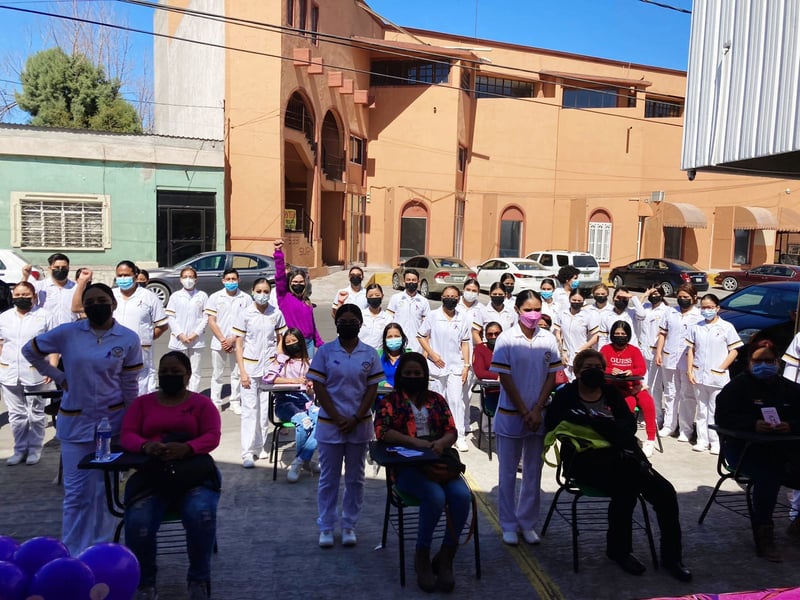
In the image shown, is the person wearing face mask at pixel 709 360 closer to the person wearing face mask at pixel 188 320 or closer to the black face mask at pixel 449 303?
the black face mask at pixel 449 303

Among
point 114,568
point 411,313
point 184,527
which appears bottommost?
point 184,527

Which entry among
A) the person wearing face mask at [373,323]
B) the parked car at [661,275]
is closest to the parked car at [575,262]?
the parked car at [661,275]

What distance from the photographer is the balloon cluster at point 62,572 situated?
3.17 metres

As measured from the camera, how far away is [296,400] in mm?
6715

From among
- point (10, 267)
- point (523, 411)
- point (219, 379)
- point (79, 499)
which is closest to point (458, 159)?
point (10, 267)

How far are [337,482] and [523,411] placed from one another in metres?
1.57

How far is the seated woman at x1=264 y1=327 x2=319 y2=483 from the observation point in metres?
6.42

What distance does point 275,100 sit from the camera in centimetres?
2269

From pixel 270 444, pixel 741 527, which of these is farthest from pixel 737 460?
pixel 270 444

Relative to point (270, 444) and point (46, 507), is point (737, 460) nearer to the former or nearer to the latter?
point (270, 444)

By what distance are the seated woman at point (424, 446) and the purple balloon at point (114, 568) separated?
187cm

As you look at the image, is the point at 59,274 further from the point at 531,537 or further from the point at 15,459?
the point at 531,537

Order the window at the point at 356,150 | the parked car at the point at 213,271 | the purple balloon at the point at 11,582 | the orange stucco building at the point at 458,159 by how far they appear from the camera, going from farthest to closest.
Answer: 1. the window at the point at 356,150
2. the orange stucco building at the point at 458,159
3. the parked car at the point at 213,271
4. the purple balloon at the point at 11,582

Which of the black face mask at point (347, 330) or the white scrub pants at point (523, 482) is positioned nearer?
the black face mask at point (347, 330)
